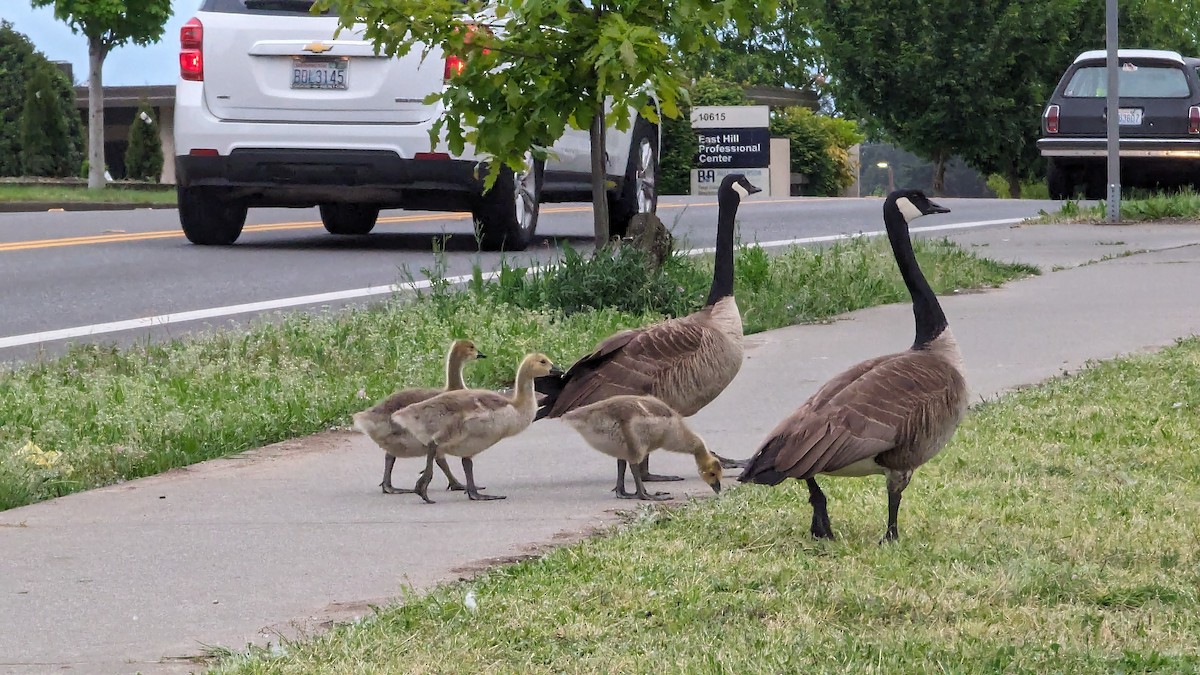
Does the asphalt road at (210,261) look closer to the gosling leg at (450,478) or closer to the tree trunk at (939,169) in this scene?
the gosling leg at (450,478)

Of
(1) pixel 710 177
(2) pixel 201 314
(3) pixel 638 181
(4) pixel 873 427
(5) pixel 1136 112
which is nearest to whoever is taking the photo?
(4) pixel 873 427

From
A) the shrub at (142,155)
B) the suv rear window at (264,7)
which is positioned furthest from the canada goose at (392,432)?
the shrub at (142,155)

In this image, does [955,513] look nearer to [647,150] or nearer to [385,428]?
[385,428]

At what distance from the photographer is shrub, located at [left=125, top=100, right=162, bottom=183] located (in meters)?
41.1

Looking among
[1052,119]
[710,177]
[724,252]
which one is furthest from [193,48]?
[710,177]

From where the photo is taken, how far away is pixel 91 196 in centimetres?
3027

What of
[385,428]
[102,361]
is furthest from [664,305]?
[385,428]

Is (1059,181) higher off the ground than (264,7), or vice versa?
(264,7)

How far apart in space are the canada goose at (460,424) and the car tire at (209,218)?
9192mm

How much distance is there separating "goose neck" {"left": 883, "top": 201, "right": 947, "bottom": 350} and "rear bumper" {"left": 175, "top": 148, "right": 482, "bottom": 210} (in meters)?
7.61

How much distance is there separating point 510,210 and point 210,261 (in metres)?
2.49

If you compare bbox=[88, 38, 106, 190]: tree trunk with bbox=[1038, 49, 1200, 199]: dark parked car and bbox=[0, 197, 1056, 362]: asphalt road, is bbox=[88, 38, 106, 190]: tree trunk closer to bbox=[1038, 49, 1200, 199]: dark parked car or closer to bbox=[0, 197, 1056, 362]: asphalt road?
bbox=[0, 197, 1056, 362]: asphalt road

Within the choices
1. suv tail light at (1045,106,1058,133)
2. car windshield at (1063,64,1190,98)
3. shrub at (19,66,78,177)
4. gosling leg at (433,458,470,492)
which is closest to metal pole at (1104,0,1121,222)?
suv tail light at (1045,106,1058,133)

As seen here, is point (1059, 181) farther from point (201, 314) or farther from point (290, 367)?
point (290, 367)
